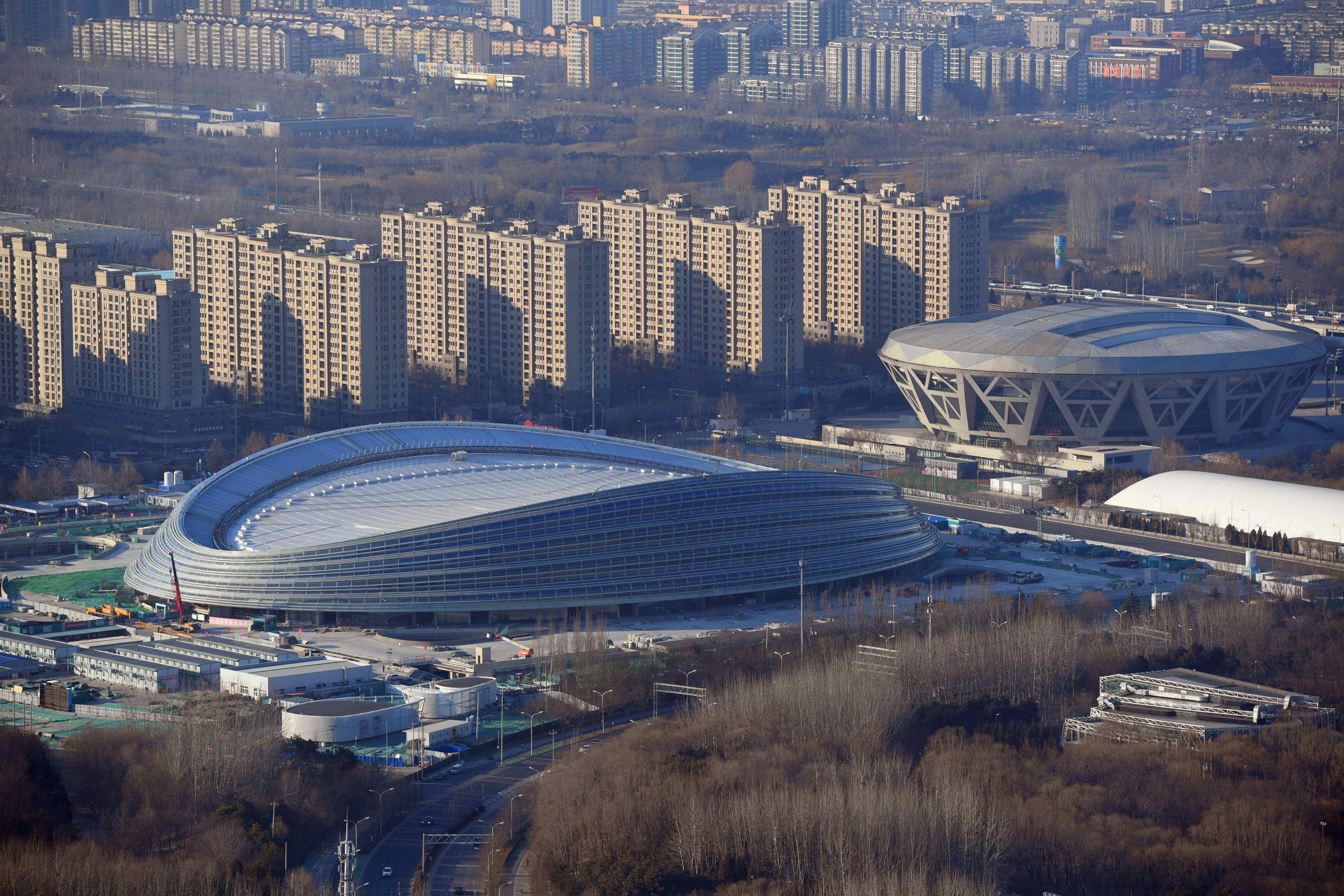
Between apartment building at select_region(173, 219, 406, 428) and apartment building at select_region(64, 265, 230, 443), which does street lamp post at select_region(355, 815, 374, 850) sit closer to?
apartment building at select_region(64, 265, 230, 443)

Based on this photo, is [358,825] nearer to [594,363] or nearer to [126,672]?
[126,672]

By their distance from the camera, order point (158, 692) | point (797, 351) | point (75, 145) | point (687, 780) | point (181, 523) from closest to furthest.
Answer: point (687, 780) < point (158, 692) < point (181, 523) < point (797, 351) < point (75, 145)

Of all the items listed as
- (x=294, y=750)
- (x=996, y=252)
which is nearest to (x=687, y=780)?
(x=294, y=750)

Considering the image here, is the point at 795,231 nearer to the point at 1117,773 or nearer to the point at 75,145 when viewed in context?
the point at 1117,773

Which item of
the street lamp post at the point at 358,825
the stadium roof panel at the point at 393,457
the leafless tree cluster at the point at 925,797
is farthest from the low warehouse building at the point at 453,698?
the stadium roof panel at the point at 393,457

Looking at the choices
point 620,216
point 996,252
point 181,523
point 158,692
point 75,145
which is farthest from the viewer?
point 75,145

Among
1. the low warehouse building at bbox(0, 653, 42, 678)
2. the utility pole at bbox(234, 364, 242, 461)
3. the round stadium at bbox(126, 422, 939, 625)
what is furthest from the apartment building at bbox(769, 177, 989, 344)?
the low warehouse building at bbox(0, 653, 42, 678)
